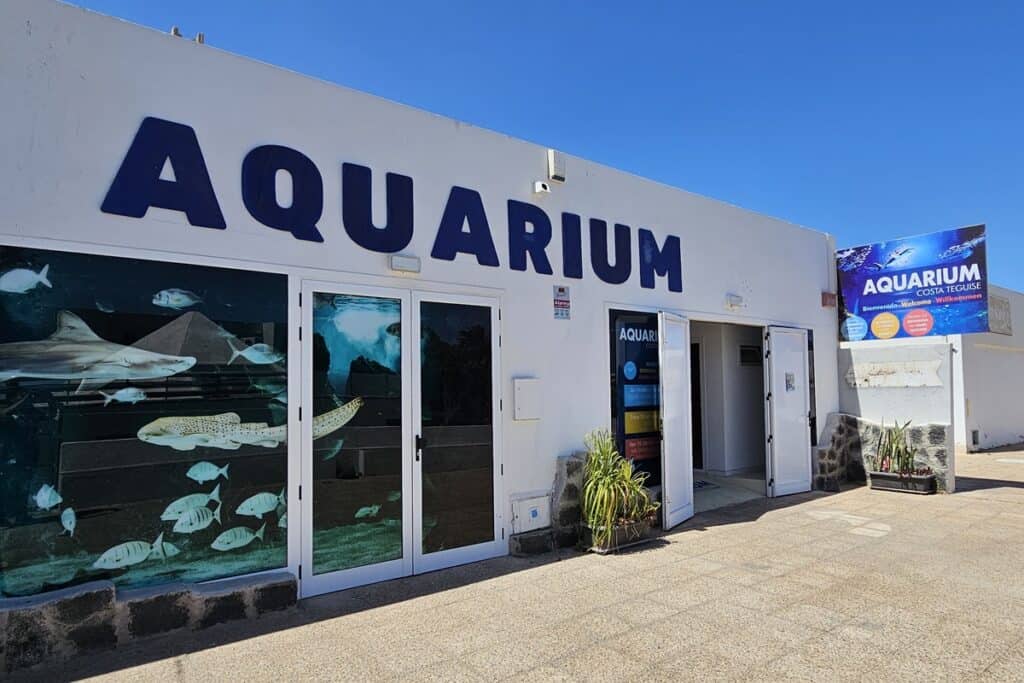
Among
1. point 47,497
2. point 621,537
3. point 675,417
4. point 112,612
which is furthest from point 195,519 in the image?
point 675,417

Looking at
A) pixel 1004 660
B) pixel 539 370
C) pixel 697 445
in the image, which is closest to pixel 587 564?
pixel 539 370

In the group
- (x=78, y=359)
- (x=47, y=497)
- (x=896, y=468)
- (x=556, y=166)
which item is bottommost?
(x=896, y=468)

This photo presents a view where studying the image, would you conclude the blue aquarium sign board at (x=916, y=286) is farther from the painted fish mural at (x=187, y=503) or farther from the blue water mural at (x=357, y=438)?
the painted fish mural at (x=187, y=503)

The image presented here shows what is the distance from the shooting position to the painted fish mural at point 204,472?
175 inches

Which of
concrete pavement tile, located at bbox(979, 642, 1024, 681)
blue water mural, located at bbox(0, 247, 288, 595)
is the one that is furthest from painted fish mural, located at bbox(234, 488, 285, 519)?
concrete pavement tile, located at bbox(979, 642, 1024, 681)

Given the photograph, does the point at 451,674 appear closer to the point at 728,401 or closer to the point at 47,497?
the point at 47,497

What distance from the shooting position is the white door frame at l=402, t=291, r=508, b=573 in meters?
5.49

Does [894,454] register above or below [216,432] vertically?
below

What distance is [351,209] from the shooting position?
5.31 metres

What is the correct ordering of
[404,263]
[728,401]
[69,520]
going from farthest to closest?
[728,401] < [404,263] < [69,520]

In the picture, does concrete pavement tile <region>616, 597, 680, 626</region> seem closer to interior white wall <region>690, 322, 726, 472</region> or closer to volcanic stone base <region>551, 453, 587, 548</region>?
volcanic stone base <region>551, 453, 587, 548</region>

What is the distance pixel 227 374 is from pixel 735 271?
22.9ft

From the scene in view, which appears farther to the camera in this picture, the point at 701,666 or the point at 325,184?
the point at 325,184

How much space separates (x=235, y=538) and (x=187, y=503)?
17.0 inches
